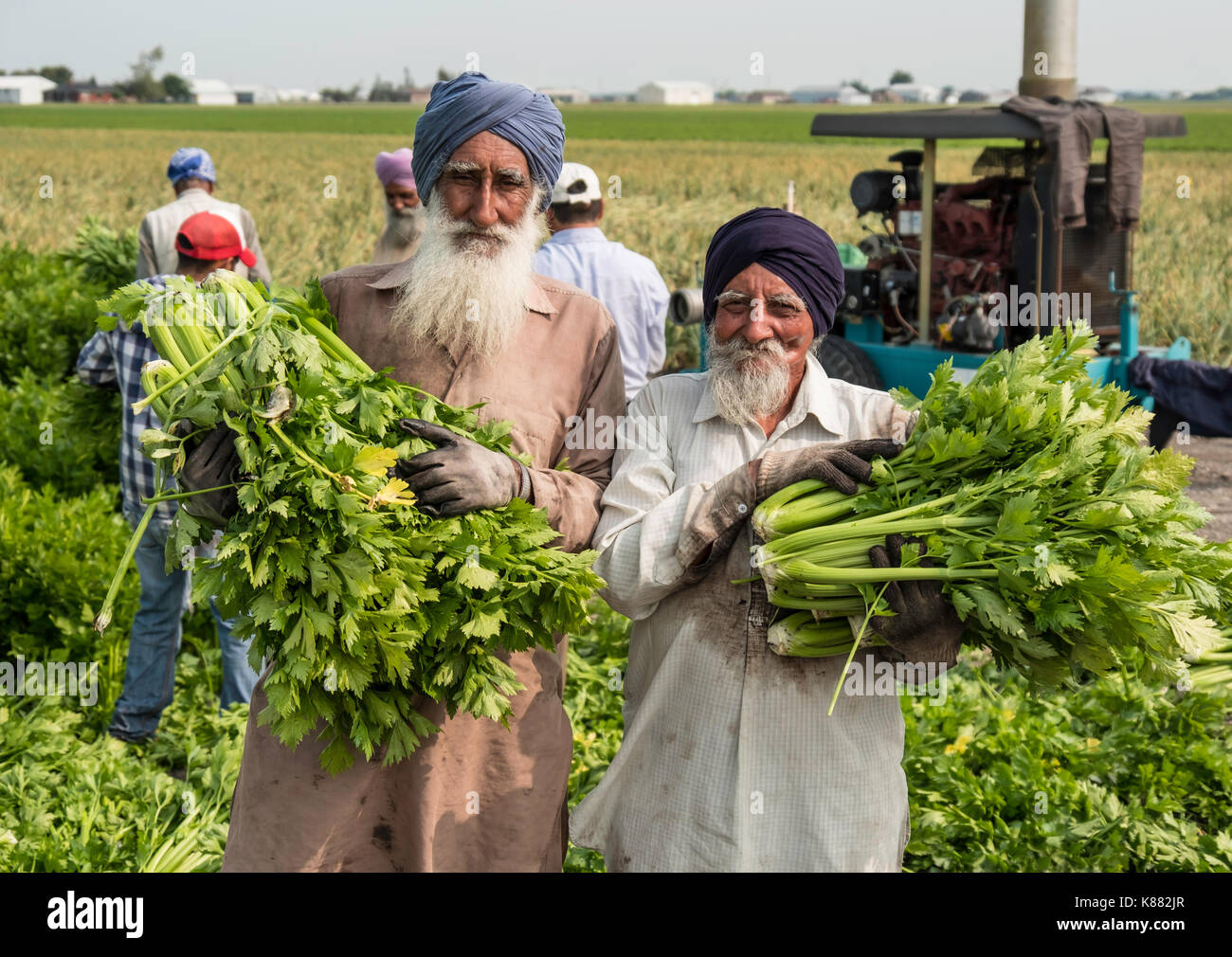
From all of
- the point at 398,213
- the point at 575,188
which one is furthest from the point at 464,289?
the point at 398,213

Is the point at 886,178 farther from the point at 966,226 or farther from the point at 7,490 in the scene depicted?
the point at 7,490

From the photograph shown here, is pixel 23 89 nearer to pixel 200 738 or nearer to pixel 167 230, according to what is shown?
pixel 167 230

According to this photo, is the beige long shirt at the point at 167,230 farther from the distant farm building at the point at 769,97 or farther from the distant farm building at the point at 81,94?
the distant farm building at the point at 769,97

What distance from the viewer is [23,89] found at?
106 meters

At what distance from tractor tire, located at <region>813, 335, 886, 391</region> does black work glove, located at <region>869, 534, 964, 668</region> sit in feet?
20.1

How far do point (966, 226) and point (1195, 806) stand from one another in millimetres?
4985

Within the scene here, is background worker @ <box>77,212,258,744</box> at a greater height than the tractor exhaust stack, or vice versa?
the tractor exhaust stack

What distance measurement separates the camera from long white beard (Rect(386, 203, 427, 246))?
6531mm

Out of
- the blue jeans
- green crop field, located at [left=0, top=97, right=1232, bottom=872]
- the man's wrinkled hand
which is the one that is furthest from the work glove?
the blue jeans

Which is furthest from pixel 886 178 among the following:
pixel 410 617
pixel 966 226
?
pixel 410 617

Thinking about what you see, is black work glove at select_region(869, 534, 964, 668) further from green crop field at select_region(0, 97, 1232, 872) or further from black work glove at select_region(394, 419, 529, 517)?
black work glove at select_region(394, 419, 529, 517)
